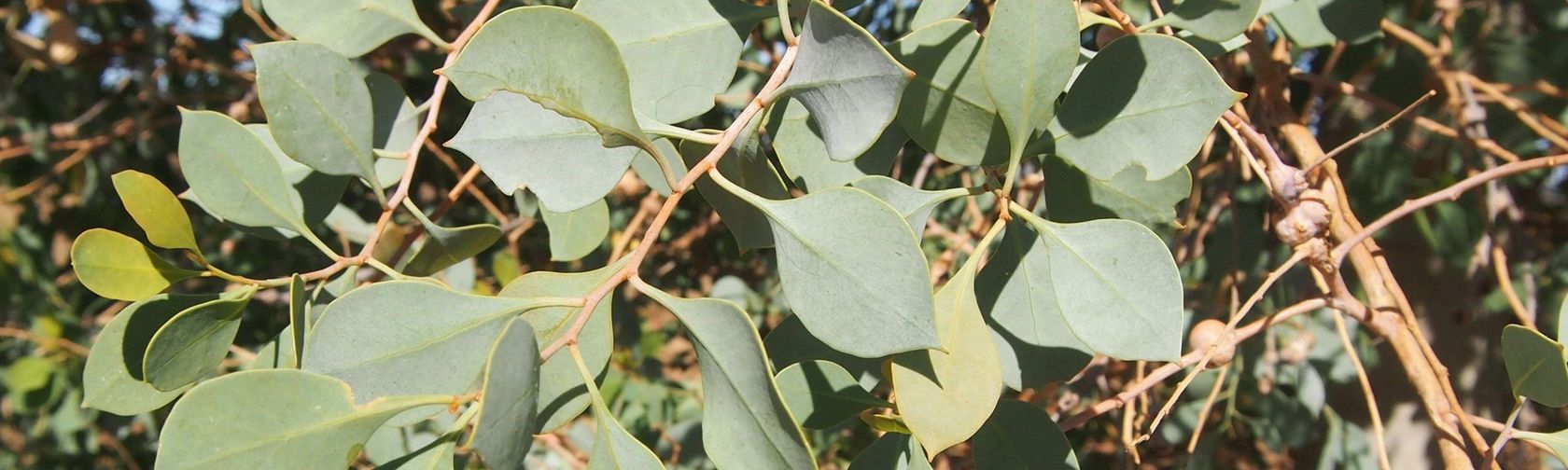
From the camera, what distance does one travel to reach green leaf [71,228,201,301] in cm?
51

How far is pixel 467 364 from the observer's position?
458 millimetres

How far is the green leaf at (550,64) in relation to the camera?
15.1 inches

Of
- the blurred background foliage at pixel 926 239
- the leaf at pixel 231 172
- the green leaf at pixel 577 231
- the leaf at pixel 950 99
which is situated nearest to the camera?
the leaf at pixel 950 99

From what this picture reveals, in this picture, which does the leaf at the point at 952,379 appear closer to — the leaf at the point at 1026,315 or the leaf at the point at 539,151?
the leaf at the point at 1026,315

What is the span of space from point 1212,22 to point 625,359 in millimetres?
1097

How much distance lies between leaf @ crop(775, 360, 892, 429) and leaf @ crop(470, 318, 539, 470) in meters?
0.16

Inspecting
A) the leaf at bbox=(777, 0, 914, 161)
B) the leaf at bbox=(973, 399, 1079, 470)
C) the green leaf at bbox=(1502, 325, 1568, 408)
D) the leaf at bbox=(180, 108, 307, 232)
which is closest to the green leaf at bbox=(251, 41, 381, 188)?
the leaf at bbox=(180, 108, 307, 232)

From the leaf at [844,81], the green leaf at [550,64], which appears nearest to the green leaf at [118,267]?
the green leaf at [550,64]

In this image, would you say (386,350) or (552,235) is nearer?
(386,350)

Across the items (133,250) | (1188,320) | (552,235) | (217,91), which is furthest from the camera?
(217,91)

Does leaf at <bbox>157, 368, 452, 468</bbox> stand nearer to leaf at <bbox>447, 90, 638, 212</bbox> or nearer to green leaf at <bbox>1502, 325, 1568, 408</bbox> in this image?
leaf at <bbox>447, 90, 638, 212</bbox>

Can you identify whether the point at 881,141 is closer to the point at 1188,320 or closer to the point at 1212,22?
the point at 1212,22

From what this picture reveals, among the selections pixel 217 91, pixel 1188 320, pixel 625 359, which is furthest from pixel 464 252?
pixel 217 91

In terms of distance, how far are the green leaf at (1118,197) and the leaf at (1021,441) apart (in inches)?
4.1
